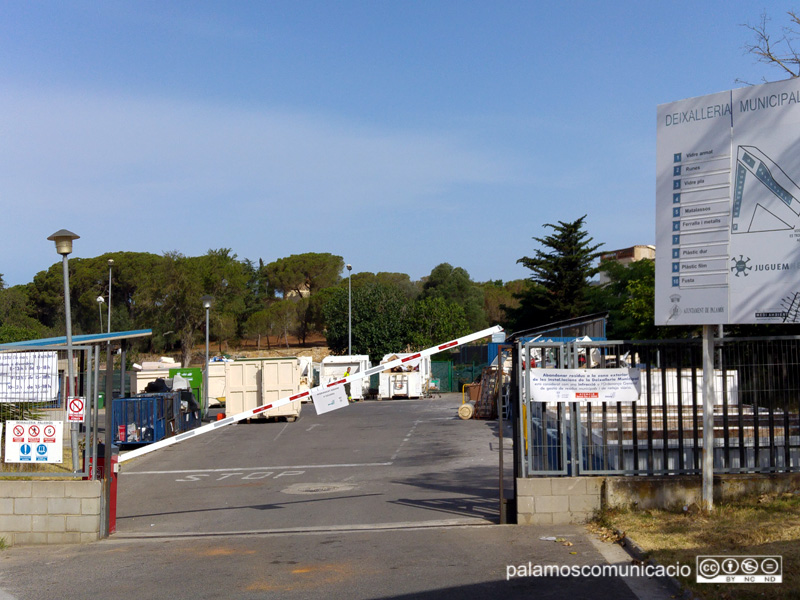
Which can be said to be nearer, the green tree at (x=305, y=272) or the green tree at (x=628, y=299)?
the green tree at (x=628, y=299)

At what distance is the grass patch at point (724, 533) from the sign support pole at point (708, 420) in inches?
9.6

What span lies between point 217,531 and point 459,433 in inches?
532

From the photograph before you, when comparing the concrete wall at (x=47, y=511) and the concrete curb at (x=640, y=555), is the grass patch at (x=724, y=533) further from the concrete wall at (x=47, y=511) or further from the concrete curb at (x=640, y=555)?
the concrete wall at (x=47, y=511)

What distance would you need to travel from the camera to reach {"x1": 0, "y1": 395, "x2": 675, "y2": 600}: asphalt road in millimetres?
7070

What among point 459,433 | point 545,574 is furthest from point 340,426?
point 545,574

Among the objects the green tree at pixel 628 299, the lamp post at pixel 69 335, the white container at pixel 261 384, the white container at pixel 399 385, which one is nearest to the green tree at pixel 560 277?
the green tree at pixel 628 299

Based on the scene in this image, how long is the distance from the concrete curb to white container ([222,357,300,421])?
21135 millimetres

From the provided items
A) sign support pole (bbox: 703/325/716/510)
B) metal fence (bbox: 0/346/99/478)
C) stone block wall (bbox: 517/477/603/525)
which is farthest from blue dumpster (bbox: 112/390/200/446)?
sign support pole (bbox: 703/325/716/510)

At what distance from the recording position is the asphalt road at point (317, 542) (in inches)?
278

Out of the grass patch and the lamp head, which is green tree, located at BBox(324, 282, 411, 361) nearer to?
the lamp head

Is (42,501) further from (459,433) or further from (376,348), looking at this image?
(376,348)

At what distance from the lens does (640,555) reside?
7.41m

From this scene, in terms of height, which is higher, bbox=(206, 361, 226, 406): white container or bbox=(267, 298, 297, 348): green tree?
bbox=(267, 298, 297, 348): green tree

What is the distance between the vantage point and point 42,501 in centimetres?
966
